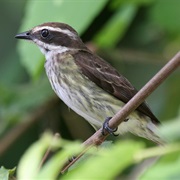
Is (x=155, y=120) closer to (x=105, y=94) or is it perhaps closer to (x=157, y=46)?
(x=105, y=94)

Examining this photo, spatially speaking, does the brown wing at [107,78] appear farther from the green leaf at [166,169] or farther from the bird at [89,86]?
the green leaf at [166,169]

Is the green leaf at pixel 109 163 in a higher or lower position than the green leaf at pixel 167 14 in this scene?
higher

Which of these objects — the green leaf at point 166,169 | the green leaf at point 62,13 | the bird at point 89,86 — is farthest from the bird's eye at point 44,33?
the green leaf at point 166,169

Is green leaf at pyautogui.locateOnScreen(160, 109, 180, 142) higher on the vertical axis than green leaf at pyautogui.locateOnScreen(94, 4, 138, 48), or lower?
higher

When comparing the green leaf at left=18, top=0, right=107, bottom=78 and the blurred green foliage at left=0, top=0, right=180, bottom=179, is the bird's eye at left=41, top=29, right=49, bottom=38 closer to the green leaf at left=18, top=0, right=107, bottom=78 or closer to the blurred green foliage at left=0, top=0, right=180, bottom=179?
the blurred green foliage at left=0, top=0, right=180, bottom=179

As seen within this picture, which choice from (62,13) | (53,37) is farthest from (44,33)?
(62,13)

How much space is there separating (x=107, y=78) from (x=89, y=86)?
17 cm

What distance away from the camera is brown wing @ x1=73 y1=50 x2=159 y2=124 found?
4.14m

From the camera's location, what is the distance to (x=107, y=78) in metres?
4.23

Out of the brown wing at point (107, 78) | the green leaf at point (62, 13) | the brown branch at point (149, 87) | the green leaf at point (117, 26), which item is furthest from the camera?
the green leaf at point (117, 26)

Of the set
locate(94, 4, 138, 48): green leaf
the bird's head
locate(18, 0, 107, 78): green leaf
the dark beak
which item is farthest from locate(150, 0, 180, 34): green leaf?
locate(18, 0, 107, 78): green leaf

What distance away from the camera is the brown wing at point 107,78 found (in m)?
4.14

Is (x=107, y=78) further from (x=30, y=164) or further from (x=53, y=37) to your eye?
(x=30, y=164)

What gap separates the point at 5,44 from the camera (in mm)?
5668
